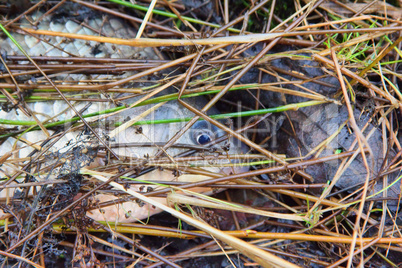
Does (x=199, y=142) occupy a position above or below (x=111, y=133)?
below

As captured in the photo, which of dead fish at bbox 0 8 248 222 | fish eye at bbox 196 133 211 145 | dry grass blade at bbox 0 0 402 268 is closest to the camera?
dry grass blade at bbox 0 0 402 268

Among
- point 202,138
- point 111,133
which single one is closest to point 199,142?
point 202,138

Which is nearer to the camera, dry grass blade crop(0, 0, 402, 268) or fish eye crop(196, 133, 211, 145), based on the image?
dry grass blade crop(0, 0, 402, 268)

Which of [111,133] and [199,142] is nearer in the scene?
[111,133]

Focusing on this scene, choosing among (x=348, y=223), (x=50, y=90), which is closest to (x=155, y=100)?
(x=50, y=90)

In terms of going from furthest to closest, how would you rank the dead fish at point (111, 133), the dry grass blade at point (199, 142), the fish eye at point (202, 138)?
Result: the fish eye at point (202, 138), the dead fish at point (111, 133), the dry grass blade at point (199, 142)

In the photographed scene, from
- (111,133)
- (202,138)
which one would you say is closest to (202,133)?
(202,138)

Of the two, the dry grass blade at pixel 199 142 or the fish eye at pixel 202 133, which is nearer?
the dry grass blade at pixel 199 142

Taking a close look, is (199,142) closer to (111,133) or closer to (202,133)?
(202,133)

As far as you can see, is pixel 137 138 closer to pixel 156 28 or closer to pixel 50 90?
pixel 50 90

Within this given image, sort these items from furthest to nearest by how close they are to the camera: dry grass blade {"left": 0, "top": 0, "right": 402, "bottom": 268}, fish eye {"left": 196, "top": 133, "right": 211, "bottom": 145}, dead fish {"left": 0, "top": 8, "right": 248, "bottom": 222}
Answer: fish eye {"left": 196, "top": 133, "right": 211, "bottom": 145}
dead fish {"left": 0, "top": 8, "right": 248, "bottom": 222}
dry grass blade {"left": 0, "top": 0, "right": 402, "bottom": 268}

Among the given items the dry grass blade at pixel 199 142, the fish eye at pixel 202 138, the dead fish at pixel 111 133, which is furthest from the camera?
the fish eye at pixel 202 138

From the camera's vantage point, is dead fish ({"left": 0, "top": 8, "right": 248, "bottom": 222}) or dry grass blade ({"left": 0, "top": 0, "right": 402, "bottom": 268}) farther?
dead fish ({"left": 0, "top": 8, "right": 248, "bottom": 222})
